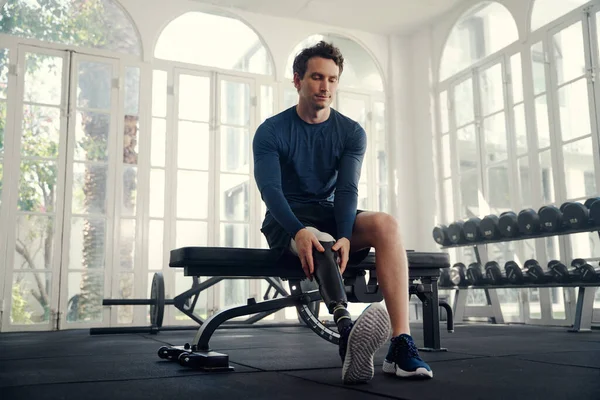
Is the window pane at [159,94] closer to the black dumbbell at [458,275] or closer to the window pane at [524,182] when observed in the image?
the black dumbbell at [458,275]

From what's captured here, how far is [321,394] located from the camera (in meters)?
1.22

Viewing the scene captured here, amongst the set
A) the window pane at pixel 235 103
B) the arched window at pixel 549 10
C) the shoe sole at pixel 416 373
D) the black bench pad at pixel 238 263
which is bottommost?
the shoe sole at pixel 416 373

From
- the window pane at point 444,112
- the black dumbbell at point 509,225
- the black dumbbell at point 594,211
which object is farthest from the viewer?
the window pane at point 444,112

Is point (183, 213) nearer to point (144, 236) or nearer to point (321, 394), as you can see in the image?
point (144, 236)

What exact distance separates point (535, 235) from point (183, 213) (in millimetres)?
2683

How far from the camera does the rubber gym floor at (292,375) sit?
1.22m

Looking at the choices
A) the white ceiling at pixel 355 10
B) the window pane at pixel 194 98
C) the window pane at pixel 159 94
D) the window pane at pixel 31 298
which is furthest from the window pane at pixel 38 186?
the white ceiling at pixel 355 10

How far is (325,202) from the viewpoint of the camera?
5.98 ft

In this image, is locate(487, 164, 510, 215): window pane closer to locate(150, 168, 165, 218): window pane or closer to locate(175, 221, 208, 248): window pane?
locate(175, 221, 208, 248): window pane

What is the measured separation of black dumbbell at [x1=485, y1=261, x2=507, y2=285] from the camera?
13.0 feet

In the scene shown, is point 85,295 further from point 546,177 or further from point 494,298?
point 546,177

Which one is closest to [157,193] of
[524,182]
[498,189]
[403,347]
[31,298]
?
[31,298]

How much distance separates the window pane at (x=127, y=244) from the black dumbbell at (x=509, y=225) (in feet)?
9.03

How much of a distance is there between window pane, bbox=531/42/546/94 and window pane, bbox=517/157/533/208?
540 mm
